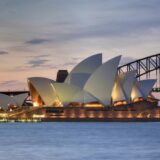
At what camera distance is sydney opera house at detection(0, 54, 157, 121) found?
390 ft

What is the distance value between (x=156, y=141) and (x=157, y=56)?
7129cm

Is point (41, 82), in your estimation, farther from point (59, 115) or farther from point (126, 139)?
point (126, 139)

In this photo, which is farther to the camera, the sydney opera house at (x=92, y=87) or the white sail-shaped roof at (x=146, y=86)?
the white sail-shaped roof at (x=146, y=86)

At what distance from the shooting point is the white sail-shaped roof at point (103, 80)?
11550 centimetres

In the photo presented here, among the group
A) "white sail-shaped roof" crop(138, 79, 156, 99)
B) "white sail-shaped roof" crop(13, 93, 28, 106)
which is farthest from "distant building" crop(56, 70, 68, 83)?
"white sail-shaped roof" crop(138, 79, 156, 99)

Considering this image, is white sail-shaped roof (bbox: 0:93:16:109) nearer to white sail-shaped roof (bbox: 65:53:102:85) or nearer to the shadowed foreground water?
white sail-shaped roof (bbox: 65:53:102:85)

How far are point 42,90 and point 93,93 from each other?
9.87 metres

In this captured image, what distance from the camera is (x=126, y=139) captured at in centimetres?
8225

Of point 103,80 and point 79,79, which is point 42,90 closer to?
point 79,79

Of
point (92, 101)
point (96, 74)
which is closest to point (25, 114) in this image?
point (92, 101)

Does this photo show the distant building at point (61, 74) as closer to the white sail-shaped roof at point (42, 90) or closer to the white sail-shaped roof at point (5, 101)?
the white sail-shaped roof at point (5, 101)

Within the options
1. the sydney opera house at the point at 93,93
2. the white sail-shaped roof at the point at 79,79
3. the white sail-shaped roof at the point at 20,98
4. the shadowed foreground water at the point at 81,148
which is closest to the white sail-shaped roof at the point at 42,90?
the sydney opera house at the point at 93,93

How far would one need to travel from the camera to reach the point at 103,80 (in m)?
117

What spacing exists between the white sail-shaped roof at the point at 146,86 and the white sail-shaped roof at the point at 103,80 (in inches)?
397
